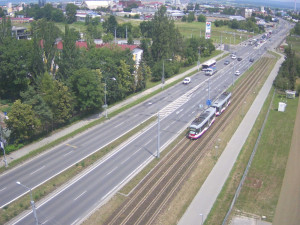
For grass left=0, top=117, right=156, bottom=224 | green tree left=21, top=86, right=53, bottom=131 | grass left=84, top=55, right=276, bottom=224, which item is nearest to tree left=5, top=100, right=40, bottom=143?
green tree left=21, top=86, right=53, bottom=131

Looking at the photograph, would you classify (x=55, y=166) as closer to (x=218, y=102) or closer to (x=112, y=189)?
(x=112, y=189)

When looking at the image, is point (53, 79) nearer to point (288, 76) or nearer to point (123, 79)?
point (123, 79)

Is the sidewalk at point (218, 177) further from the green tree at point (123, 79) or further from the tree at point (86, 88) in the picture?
the green tree at point (123, 79)

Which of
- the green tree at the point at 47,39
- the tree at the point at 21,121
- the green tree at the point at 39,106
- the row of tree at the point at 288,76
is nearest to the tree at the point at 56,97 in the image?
the green tree at the point at 39,106

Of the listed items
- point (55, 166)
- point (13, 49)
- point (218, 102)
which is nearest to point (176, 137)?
point (218, 102)

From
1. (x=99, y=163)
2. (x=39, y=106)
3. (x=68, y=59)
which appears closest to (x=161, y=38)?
(x=68, y=59)

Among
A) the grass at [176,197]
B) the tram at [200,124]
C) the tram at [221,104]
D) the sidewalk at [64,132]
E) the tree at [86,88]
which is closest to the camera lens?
the grass at [176,197]
